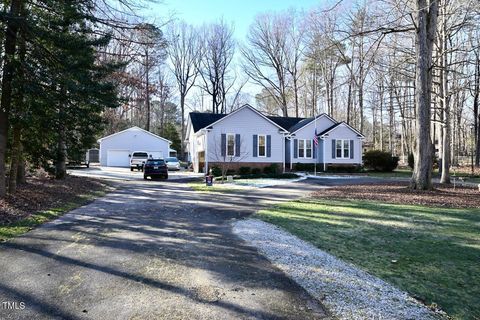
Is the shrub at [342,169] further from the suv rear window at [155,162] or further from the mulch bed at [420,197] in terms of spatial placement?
the mulch bed at [420,197]

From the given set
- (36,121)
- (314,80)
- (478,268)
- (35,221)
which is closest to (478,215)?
(478,268)

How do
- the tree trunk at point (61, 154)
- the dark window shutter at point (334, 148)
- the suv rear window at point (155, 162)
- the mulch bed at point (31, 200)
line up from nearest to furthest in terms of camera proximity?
the mulch bed at point (31, 200), the tree trunk at point (61, 154), the suv rear window at point (155, 162), the dark window shutter at point (334, 148)

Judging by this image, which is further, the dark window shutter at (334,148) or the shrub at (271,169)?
the dark window shutter at (334,148)

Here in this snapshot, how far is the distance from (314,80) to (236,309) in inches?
1883

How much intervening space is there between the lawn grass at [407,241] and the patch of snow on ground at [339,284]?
27 centimetres

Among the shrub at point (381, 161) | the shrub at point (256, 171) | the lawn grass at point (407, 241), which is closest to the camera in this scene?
the lawn grass at point (407, 241)

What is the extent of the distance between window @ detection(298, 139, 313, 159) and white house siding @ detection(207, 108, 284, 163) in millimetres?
Result: 3475

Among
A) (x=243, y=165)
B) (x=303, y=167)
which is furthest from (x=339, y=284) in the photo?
(x=303, y=167)

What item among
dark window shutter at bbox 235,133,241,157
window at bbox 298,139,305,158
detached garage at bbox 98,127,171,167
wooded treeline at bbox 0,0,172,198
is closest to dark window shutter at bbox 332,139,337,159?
window at bbox 298,139,305,158

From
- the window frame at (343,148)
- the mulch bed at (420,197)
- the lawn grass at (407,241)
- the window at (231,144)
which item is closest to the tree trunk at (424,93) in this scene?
the mulch bed at (420,197)

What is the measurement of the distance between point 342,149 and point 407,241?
1107 inches

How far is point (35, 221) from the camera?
8.53 m

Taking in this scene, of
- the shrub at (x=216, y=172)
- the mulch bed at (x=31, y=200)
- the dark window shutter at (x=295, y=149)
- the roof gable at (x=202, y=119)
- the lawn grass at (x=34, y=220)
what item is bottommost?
the lawn grass at (x=34, y=220)

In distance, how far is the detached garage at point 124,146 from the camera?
42969 mm
